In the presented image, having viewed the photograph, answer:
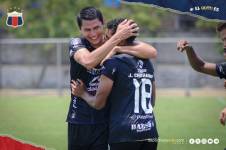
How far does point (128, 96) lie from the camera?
14.1 feet

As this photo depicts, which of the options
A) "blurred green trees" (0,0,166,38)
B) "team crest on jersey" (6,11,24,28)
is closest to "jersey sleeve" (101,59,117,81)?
"team crest on jersey" (6,11,24,28)

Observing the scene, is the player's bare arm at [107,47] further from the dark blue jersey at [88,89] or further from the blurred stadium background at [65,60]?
the blurred stadium background at [65,60]

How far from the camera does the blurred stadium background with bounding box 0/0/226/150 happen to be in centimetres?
1120

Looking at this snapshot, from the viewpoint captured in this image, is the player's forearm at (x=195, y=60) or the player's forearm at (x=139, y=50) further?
the player's forearm at (x=195, y=60)

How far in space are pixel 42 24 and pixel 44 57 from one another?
90 centimetres

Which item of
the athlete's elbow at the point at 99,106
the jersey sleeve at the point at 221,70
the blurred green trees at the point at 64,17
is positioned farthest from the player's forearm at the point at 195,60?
the blurred green trees at the point at 64,17

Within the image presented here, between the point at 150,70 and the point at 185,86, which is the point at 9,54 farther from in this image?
the point at 150,70

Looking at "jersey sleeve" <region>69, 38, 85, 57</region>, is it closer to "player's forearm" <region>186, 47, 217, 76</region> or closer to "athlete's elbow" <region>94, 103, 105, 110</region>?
"athlete's elbow" <region>94, 103, 105, 110</region>

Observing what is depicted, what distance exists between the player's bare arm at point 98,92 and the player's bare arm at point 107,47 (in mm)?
177

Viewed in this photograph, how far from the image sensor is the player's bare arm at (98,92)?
4309 millimetres

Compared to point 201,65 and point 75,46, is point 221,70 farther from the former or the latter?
point 75,46

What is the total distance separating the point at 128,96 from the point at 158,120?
18.7 ft

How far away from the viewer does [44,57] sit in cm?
1346

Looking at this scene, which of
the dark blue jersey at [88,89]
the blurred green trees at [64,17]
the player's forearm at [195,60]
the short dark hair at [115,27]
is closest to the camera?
the short dark hair at [115,27]
